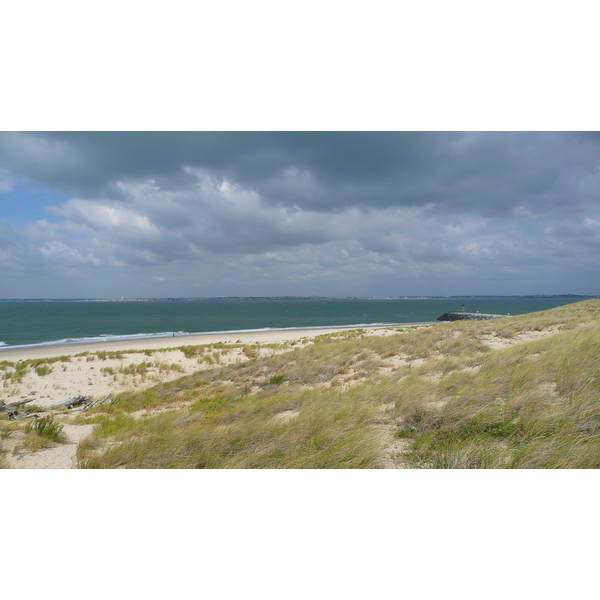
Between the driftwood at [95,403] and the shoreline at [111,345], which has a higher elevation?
the driftwood at [95,403]

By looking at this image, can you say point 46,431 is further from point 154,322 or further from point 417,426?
point 154,322

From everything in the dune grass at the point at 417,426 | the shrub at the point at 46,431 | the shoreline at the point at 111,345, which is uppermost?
the dune grass at the point at 417,426

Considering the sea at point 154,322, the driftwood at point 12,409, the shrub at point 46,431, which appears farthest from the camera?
the sea at point 154,322

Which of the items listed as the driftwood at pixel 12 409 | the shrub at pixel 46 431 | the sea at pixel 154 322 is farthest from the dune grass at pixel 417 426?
the sea at pixel 154 322

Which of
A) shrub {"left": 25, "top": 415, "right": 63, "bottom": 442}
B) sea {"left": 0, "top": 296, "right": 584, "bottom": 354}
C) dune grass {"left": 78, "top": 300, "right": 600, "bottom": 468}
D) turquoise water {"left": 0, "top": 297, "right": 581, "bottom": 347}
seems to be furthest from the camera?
turquoise water {"left": 0, "top": 297, "right": 581, "bottom": 347}

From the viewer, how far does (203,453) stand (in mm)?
4570

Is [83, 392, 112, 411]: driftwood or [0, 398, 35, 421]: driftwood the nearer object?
[0, 398, 35, 421]: driftwood

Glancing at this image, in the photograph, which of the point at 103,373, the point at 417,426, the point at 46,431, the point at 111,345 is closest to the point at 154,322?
the point at 111,345

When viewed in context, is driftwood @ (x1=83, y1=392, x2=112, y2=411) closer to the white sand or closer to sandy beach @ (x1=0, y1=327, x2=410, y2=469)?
sandy beach @ (x1=0, y1=327, x2=410, y2=469)

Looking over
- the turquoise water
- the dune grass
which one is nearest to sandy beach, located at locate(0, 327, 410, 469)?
the dune grass

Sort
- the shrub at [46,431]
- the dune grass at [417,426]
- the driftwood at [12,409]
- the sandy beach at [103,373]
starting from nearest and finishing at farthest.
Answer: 1. the dune grass at [417,426]
2. the shrub at [46,431]
3. the driftwood at [12,409]
4. the sandy beach at [103,373]

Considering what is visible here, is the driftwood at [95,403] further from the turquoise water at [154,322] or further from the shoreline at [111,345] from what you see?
the turquoise water at [154,322]

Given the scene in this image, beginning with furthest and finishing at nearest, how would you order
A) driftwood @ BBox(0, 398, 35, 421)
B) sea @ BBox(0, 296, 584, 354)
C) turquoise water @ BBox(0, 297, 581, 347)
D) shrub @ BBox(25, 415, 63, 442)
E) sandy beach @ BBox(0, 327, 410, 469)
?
turquoise water @ BBox(0, 297, 581, 347) < sea @ BBox(0, 296, 584, 354) < driftwood @ BBox(0, 398, 35, 421) < shrub @ BBox(25, 415, 63, 442) < sandy beach @ BBox(0, 327, 410, 469)

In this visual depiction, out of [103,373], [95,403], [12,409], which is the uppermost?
[12,409]
